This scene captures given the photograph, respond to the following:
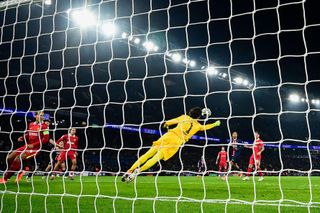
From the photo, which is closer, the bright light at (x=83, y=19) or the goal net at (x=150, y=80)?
the bright light at (x=83, y=19)

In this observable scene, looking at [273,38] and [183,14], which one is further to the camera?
[273,38]

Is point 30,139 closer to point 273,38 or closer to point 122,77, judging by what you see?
point 122,77

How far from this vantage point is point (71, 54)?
16828mm

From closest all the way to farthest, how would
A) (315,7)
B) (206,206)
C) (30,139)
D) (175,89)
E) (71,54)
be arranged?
(206,206) → (30,139) → (315,7) → (71,54) → (175,89)

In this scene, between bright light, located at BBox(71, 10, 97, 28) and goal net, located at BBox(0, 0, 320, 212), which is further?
goal net, located at BBox(0, 0, 320, 212)

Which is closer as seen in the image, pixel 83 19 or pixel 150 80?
pixel 83 19

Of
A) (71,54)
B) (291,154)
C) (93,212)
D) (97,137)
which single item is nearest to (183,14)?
(71,54)

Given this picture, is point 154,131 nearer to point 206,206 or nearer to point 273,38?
point 273,38

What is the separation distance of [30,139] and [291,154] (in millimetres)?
25411

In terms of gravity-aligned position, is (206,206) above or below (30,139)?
below

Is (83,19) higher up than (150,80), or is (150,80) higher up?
(150,80)

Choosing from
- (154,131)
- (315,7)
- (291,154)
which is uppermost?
(315,7)

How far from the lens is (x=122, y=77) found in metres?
19.5

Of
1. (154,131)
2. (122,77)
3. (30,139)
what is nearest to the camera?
(30,139)
